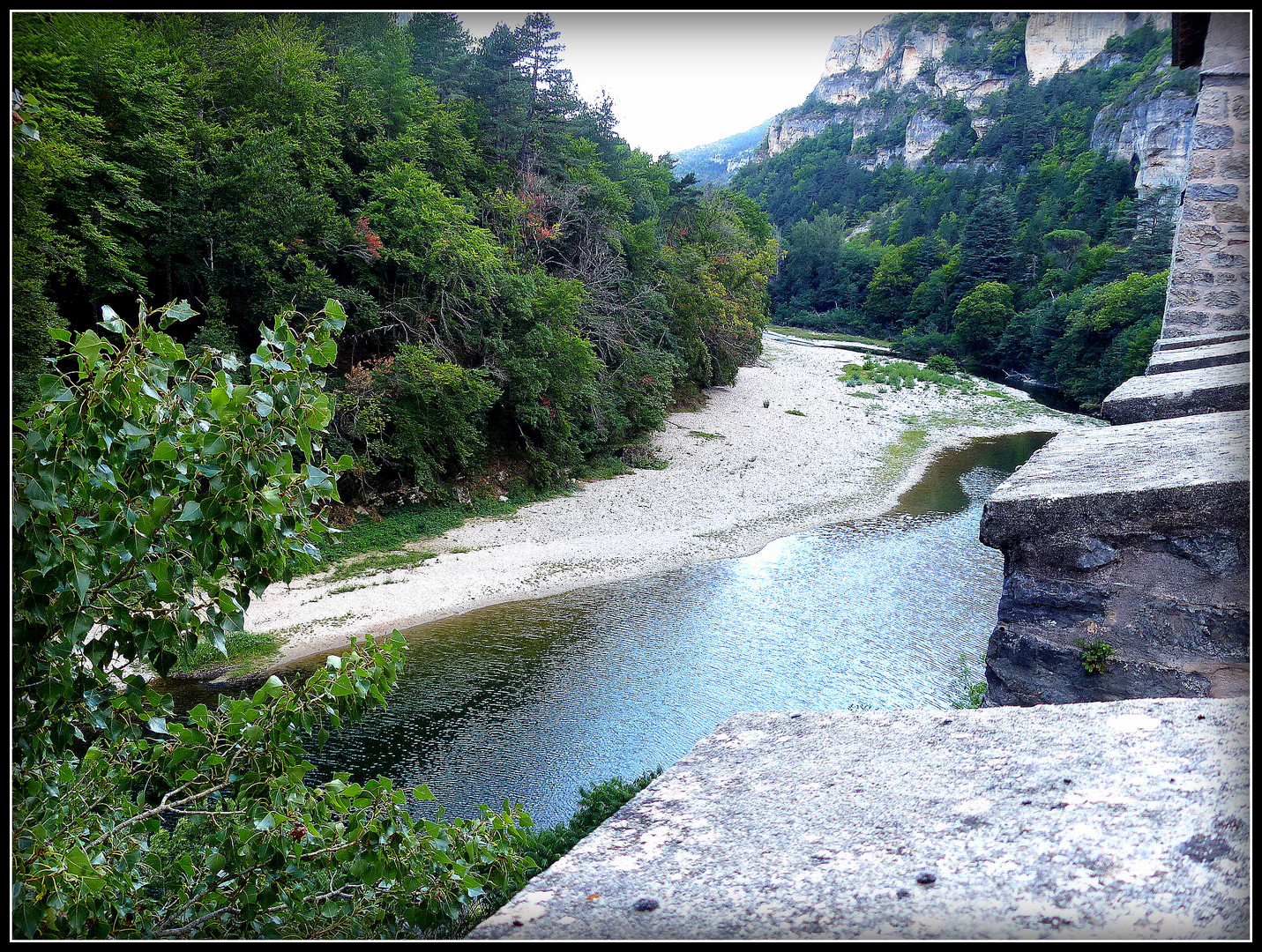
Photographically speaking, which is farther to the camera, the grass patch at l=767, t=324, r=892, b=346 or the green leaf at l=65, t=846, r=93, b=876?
the grass patch at l=767, t=324, r=892, b=346

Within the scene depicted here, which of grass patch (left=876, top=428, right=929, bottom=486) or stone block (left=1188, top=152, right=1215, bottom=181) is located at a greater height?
stone block (left=1188, top=152, right=1215, bottom=181)

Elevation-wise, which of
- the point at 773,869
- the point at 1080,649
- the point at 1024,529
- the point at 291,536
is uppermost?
the point at 291,536

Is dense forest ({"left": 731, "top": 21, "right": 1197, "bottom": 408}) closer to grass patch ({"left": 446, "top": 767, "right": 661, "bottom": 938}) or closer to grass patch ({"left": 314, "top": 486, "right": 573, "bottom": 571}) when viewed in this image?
grass patch ({"left": 446, "top": 767, "right": 661, "bottom": 938})

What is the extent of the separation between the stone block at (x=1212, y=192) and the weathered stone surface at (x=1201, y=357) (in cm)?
85

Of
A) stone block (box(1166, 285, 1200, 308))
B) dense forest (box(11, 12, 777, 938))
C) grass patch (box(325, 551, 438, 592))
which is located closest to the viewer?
dense forest (box(11, 12, 777, 938))

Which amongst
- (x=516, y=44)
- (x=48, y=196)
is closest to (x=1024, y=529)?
(x=48, y=196)

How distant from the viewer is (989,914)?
1278 millimetres

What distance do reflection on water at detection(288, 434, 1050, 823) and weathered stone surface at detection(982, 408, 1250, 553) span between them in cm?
739

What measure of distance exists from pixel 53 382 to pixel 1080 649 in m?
3.50

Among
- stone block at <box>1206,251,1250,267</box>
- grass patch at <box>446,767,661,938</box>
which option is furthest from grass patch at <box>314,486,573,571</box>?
stone block at <box>1206,251,1250,267</box>

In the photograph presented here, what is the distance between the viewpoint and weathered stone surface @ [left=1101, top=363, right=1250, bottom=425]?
3369 mm

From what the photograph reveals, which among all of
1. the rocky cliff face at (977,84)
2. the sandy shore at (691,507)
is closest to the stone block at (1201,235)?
the rocky cliff face at (977,84)

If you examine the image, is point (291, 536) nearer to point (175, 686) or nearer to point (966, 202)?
point (175, 686)

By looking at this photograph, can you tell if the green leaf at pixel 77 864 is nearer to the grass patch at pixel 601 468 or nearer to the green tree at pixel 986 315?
the grass patch at pixel 601 468
